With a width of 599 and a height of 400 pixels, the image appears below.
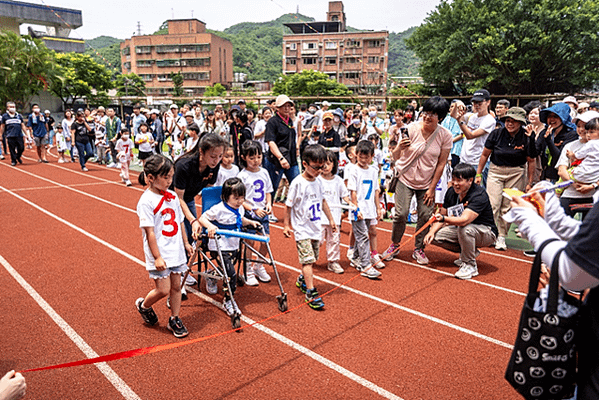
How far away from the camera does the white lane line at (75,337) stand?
10.8ft

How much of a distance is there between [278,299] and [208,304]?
34.6 inches

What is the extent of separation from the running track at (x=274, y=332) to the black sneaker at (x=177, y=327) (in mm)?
87

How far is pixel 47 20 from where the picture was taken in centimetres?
6103

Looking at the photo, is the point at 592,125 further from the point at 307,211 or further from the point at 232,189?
the point at 232,189

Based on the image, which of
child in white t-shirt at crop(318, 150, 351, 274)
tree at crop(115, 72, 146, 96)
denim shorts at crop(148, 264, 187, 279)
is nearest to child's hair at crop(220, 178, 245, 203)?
denim shorts at crop(148, 264, 187, 279)

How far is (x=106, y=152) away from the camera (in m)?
16.3

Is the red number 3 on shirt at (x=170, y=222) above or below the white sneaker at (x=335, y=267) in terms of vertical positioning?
above

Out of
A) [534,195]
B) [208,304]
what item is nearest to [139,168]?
[208,304]

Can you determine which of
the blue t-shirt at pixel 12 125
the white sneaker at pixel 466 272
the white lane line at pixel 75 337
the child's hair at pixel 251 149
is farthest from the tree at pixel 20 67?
the white sneaker at pixel 466 272

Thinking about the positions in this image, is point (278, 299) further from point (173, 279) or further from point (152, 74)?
point (152, 74)

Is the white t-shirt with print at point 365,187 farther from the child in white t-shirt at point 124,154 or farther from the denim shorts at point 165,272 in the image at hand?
the child in white t-shirt at point 124,154

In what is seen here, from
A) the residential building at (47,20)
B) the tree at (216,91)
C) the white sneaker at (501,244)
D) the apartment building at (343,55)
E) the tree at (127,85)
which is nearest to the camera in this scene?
the white sneaker at (501,244)

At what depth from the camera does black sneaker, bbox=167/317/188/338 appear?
4.07 metres

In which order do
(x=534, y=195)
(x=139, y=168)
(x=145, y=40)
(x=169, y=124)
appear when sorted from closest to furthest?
(x=534, y=195)
(x=169, y=124)
(x=139, y=168)
(x=145, y=40)
